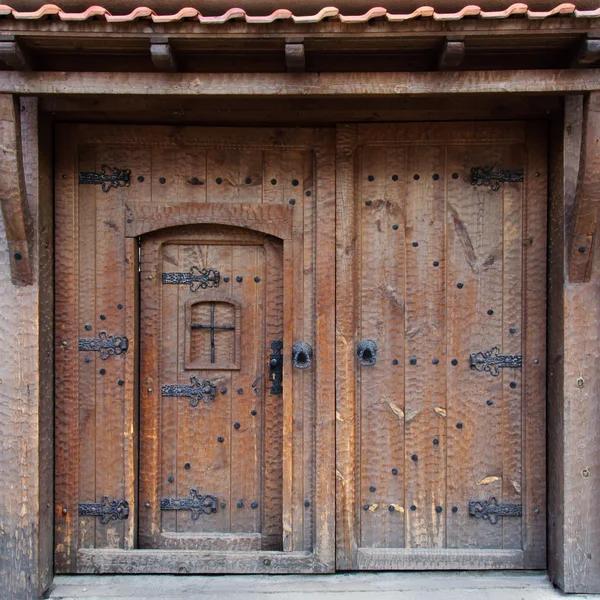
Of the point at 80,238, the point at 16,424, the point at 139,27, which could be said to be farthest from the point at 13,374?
the point at 139,27

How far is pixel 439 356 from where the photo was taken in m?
2.69

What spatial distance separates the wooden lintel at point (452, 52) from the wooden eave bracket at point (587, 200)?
587mm

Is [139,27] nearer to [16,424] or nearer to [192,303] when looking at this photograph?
[192,303]

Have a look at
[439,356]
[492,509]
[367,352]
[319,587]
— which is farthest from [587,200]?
[319,587]

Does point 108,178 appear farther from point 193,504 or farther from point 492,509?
point 492,509

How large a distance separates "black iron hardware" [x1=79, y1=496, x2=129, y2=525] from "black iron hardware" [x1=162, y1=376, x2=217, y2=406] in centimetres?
59

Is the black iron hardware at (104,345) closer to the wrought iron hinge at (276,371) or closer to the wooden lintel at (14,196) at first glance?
the wooden lintel at (14,196)

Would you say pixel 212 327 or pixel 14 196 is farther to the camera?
pixel 212 327

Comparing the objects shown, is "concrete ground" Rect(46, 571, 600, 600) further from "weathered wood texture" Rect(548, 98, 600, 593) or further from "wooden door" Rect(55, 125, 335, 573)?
"weathered wood texture" Rect(548, 98, 600, 593)

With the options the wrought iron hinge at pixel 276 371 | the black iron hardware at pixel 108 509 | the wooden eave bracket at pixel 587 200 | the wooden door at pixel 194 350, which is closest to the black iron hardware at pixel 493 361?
the wooden eave bracket at pixel 587 200

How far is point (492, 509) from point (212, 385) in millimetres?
1553

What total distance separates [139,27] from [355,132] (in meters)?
1.10

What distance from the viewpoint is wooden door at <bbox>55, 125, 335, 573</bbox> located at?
2.67 metres

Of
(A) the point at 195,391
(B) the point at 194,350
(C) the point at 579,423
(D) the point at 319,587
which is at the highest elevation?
(B) the point at 194,350
